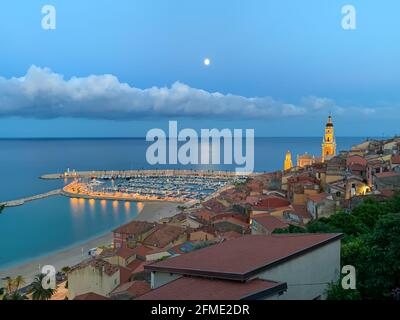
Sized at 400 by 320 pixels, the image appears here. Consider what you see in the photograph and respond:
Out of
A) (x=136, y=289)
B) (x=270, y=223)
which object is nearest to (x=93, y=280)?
(x=136, y=289)

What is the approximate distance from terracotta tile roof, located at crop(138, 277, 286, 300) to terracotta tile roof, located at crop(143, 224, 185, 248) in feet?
58.9

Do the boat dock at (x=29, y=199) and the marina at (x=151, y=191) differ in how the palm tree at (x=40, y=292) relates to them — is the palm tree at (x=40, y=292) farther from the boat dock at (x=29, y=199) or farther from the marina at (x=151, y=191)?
the boat dock at (x=29, y=199)

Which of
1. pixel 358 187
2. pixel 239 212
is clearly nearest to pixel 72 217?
pixel 239 212

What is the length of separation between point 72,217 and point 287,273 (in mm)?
42735

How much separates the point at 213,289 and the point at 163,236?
1952 centimetres

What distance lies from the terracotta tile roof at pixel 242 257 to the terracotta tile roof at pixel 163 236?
16.3 meters

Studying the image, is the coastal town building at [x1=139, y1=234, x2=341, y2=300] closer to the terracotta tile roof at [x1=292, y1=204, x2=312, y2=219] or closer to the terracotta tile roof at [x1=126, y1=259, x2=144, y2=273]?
the terracotta tile roof at [x1=126, y1=259, x2=144, y2=273]

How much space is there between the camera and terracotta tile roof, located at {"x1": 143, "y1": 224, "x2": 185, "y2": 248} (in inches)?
904

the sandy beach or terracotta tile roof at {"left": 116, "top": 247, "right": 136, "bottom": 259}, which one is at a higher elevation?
terracotta tile roof at {"left": 116, "top": 247, "right": 136, "bottom": 259}

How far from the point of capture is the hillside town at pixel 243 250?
4.95 meters

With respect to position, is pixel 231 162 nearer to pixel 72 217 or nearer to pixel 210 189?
pixel 210 189

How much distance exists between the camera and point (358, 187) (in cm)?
2552

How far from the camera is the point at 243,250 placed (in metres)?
6.27

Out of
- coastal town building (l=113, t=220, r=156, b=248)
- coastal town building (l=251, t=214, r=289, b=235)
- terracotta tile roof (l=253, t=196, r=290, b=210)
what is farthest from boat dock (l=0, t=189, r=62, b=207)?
coastal town building (l=251, t=214, r=289, b=235)
